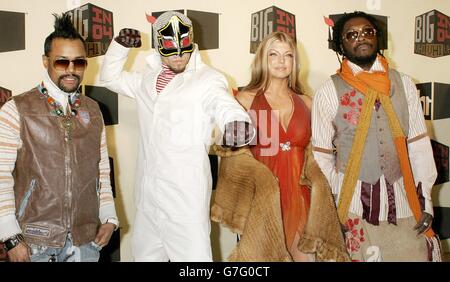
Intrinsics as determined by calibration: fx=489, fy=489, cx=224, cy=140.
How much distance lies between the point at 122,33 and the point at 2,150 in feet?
3.25

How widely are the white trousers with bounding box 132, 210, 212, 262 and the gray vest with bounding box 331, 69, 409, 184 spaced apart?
90 centimetres

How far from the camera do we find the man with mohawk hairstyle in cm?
261

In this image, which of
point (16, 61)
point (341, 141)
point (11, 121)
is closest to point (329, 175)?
point (341, 141)

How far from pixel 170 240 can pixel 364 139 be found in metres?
1.22

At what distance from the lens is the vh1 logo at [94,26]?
135 inches

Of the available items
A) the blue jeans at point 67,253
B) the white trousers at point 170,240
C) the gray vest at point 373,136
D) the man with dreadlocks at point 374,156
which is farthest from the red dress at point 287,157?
the blue jeans at point 67,253

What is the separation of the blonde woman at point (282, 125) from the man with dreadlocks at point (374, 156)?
4.4 inches

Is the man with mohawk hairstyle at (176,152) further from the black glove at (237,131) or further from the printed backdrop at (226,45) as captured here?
the printed backdrop at (226,45)

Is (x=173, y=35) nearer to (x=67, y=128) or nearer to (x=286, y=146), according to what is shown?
(x=67, y=128)

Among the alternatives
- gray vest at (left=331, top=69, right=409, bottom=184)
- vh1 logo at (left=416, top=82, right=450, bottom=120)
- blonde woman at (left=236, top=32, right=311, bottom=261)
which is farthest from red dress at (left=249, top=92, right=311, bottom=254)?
vh1 logo at (left=416, top=82, right=450, bottom=120)

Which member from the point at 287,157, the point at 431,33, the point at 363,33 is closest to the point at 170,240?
the point at 287,157

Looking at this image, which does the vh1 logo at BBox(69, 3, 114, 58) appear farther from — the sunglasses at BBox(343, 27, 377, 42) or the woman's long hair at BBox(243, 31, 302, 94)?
the sunglasses at BBox(343, 27, 377, 42)

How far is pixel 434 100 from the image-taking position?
13.7 ft
